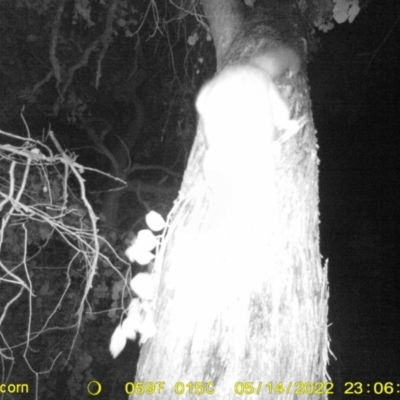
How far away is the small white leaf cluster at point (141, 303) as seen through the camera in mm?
803

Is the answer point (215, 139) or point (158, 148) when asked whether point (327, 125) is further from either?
point (215, 139)

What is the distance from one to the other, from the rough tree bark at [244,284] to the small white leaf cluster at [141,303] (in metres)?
0.03

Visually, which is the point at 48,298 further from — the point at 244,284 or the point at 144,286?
the point at 244,284

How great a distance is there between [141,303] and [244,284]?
0.25 m

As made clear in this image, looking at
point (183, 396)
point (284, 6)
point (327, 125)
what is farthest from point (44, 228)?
point (327, 125)

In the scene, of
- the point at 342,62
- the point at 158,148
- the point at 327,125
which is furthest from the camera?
the point at 327,125

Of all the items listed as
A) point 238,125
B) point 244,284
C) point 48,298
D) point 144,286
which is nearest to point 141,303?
point 144,286

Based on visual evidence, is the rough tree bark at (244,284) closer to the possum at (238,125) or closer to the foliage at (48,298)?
the possum at (238,125)

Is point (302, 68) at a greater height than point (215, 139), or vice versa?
point (302, 68)

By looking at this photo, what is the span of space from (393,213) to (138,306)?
764 centimetres

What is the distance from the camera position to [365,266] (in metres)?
7.62

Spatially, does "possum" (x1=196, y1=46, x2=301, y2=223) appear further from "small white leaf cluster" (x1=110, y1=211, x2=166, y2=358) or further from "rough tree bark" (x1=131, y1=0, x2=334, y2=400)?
"small white leaf cluster" (x1=110, y1=211, x2=166, y2=358)

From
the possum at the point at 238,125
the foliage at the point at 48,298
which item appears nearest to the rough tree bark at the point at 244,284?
the possum at the point at 238,125

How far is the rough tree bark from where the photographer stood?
2.36 ft
